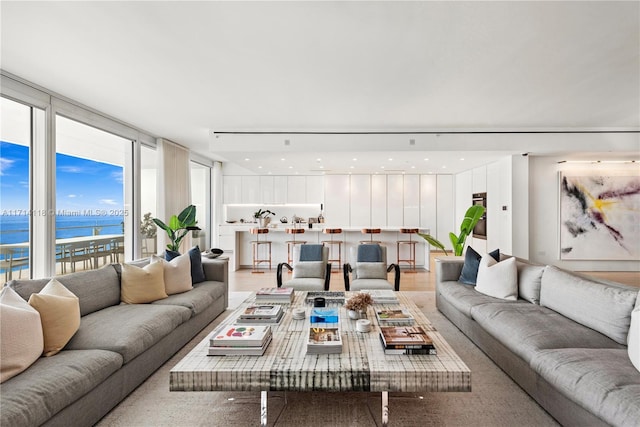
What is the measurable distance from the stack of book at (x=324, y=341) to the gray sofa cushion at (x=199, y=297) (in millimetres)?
1531

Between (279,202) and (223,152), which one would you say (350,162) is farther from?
(279,202)

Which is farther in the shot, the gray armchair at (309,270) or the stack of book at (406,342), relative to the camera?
the gray armchair at (309,270)

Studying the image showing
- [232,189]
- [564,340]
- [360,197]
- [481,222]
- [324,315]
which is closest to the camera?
[564,340]

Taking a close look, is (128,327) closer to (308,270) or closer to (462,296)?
(308,270)

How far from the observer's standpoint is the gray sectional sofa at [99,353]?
62.3 inches

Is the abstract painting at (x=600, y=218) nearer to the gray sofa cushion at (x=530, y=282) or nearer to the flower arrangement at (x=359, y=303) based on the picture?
the gray sofa cushion at (x=530, y=282)

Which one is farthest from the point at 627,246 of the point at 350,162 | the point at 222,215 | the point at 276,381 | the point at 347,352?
the point at 222,215

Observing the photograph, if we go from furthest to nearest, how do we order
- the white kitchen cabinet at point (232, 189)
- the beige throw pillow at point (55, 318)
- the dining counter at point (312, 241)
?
1. the white kitchen cabinet at point (232, 189)
2. the dining counter at point (312, 241)
3. the beige throw pillow at point (55, 318)

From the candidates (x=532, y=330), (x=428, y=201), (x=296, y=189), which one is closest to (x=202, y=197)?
(x=296, y=189)

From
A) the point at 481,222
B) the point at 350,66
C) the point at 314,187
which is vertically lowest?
the point at 481,222

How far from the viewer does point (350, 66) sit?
3.15 meters

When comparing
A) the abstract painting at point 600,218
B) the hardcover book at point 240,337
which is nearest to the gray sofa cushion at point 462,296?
the hardcover book at point 240,337

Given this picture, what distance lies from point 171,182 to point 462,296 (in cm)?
560

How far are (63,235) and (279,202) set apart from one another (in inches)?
244
